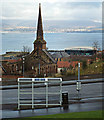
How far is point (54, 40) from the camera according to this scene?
1708 centimetres

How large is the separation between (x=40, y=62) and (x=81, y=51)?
8.79 ft

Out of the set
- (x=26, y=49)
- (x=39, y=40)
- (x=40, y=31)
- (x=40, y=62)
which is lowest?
(x=40, y=62)

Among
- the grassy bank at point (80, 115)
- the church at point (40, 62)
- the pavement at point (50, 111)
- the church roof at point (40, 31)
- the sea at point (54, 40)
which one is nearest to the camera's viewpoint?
the grassy bank at point (80, 115)

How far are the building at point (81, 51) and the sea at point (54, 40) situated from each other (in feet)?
0.65

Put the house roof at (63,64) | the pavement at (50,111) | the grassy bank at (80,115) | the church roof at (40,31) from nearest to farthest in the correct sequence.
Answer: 1. the grassy bank at (80,115)
2. the pavement at (50,111)
3. the house roof at (63,64)
4. the church roof at (40,31)

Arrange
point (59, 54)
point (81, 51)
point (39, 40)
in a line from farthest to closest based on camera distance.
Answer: point (39, 40), point (81, 51), point (59, 54)

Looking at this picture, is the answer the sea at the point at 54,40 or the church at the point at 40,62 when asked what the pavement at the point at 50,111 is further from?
the sea at the point at 54,40

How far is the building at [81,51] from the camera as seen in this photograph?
16.5m

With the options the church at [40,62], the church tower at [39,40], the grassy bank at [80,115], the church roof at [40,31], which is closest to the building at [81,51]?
the church at [40,62]

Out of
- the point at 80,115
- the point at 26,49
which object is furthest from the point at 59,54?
the point at 80,115

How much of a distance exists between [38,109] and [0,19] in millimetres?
9642

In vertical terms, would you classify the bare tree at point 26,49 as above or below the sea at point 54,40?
below

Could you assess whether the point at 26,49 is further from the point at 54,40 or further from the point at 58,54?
the point at 58,54

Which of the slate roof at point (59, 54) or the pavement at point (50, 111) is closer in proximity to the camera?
the pavement at point (50, 111)
